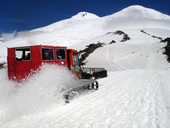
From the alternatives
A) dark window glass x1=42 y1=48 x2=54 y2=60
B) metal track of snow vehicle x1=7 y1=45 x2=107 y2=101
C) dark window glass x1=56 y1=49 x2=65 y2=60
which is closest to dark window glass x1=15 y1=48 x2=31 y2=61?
metal track of snow vehicle x1=7 y1=45 x2=107 y2=101

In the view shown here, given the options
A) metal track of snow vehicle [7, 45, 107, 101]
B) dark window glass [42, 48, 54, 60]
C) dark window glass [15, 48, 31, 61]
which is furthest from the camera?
dark window glass [15, 48, 31, 61]

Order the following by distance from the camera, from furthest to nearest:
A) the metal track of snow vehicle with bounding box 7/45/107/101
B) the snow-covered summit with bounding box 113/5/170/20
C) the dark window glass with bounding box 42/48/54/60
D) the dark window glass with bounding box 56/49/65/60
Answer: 1. the snow-covered summit with bounding box 113/5/170/20
2. the dark window glass with bounding box 56/49/65/60
3. the dark window glass with bounding box 42/48/54/60
4. the metal track of snow vehicle with bounding box 7/45/107/101

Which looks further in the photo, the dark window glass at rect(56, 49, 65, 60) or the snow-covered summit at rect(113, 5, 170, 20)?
the snow-covered summit at rect(113, 5, 170, 20)

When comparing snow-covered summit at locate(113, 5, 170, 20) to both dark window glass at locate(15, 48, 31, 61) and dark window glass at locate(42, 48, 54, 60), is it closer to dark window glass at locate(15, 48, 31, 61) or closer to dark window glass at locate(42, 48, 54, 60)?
dark window glass at locate(42, 48, 54, 60)

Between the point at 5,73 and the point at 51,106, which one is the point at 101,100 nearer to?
the point at 51,106

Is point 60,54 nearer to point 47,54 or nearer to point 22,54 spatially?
point 47,54

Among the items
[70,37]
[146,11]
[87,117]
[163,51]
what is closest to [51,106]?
[87,117]

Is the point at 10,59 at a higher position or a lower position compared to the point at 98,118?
higher

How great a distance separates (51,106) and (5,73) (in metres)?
4.00

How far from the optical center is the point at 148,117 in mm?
8203

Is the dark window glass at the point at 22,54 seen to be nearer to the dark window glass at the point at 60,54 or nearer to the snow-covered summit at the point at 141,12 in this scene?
the dark window glass at the point at 60,54

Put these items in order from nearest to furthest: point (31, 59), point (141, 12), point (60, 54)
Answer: point (31, 59) → point (60, 54) → point (141, 12)

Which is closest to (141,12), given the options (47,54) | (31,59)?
(47,54)

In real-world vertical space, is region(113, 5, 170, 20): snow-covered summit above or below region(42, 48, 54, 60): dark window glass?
above
